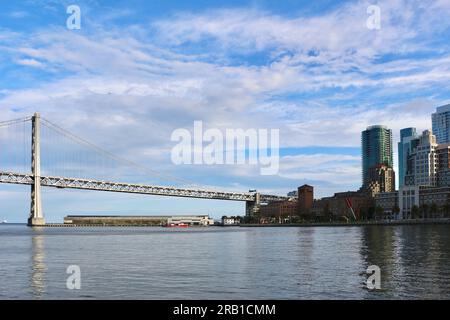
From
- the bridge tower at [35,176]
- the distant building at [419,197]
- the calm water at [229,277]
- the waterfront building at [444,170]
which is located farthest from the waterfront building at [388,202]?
the calm water at [229,277]

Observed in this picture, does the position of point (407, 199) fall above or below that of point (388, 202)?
above

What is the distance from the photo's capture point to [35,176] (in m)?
Result: 120

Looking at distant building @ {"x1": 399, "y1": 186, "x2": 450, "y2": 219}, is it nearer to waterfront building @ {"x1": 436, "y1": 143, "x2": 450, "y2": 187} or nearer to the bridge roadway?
waterfront building @ {"x1": 436, "y1": 143, "x2": 450, "y2": 187}

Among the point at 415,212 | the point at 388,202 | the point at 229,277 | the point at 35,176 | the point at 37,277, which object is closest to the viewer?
the point at 229,277

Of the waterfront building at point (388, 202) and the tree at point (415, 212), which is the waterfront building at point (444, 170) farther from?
the tree at point (415, 212)

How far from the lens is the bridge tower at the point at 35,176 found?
396 ft

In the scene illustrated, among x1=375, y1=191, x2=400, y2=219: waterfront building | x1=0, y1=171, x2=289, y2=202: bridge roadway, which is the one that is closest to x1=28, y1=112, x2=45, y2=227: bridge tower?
x1=0, y1=171, x2=289, y2=202: bridge roadway

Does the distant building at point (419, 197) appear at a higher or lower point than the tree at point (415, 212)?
higher

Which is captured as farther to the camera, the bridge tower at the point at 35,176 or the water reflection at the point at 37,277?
the bridge tower at the point at 35,176

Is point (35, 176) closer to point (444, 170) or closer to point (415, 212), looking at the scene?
point (415, 212)

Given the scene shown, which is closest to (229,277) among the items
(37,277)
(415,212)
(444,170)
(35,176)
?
(37,277)
